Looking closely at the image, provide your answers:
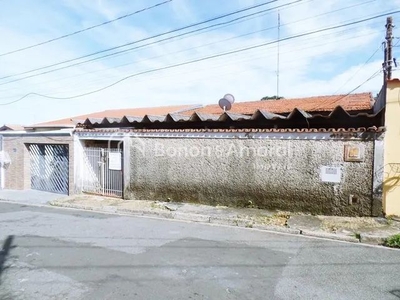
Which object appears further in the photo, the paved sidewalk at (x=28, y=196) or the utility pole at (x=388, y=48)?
the utility pole at (x=388, y=48)

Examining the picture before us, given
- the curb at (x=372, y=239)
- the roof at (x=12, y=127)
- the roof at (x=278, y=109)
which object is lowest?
the curb at (x=372, y=239)

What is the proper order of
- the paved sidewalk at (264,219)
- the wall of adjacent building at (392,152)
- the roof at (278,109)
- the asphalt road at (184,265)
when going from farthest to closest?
the roof at (278,109), the wall of adjacent building at (392,152), the paved sidewalk at (264,219), the asphalt road at (184,265)

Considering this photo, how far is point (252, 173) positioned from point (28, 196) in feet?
A: 30.1

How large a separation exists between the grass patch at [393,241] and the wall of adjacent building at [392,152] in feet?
5.33

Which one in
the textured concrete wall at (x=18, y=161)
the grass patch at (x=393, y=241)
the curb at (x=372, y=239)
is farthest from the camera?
the textured concrete wall at (x=18, y=161)

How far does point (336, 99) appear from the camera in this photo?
12.9 m

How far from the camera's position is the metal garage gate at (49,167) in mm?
12305

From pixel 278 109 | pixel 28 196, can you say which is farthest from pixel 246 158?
pixel 28 196

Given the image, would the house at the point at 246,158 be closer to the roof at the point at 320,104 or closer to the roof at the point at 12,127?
the roof at the point at 320,104

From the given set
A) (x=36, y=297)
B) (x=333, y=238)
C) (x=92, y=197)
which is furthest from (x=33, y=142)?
(x=333, y=238)

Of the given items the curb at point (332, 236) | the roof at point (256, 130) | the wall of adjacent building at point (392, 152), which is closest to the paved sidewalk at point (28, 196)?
the roof at point (256, 130)

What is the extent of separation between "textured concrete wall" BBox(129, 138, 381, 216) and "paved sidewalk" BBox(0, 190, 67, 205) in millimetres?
3270

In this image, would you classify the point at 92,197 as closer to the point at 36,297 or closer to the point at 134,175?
the point at 134,175

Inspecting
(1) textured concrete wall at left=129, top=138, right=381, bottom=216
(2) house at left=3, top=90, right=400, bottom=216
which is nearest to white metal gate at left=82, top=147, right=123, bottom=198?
(2) house at left=3, top=90, right=400, bottom=216
